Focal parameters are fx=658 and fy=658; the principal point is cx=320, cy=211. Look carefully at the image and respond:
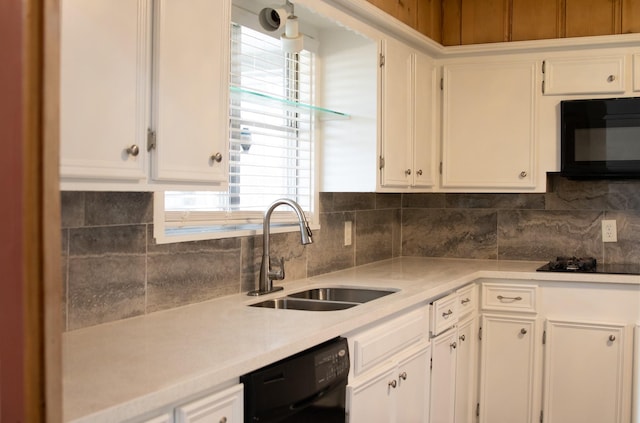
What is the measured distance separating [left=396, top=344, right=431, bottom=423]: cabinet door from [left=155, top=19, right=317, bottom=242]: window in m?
0.80

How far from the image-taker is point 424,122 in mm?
3555

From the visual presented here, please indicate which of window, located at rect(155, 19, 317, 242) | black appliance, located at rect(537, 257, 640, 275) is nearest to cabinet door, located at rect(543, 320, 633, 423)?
black appliance, located at rect(537, 257, 640, 275)

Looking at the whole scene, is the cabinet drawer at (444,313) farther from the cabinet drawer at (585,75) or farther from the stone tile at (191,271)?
the cabinet drawer at (585,75)

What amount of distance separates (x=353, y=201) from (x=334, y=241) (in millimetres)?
317

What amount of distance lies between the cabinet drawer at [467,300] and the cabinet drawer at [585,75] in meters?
1.13

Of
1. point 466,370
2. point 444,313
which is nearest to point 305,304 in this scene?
point 444,313

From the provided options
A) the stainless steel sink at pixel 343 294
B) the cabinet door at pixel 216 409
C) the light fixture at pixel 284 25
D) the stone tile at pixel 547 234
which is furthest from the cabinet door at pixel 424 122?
the cabinet door at pixel 216 409

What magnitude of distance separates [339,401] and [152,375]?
2.55 feet

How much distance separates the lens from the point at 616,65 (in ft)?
11.0

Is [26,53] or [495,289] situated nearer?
[26,53]

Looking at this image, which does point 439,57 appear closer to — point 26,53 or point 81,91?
point 81,91

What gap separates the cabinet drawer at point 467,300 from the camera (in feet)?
10.1

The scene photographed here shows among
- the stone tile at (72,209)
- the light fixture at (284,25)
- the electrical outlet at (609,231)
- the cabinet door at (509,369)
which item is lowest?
the cabinet door at (509,369)

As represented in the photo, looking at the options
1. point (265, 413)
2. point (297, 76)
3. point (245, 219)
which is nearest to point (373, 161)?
point (297, 76)
